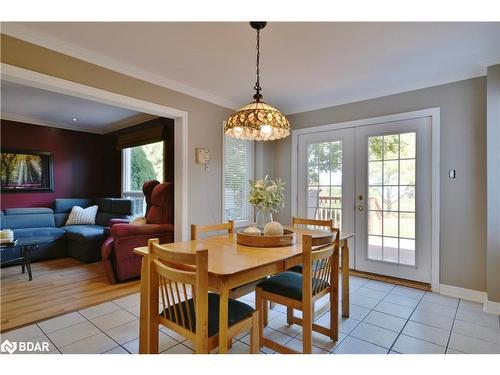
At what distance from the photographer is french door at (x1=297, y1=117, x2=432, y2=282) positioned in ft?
10.4

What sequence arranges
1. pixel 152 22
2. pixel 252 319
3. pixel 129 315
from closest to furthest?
1. pixel 252 319
2. pixel 152 22
3. pixel 129 315

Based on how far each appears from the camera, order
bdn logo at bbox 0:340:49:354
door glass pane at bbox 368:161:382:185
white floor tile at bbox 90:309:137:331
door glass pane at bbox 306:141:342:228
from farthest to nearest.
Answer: door glass pane at bbox 306:141:342:228 → door glass pane at bbox 368:161:382:185 → white floor tile at bbox 90:309:137:331 → bdn logo at bbox 0:340:49:354

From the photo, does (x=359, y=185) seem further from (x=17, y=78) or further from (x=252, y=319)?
(x=17, y=78)

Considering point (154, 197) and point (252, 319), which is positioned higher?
point (154, 197)

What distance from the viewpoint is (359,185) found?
11.9ft

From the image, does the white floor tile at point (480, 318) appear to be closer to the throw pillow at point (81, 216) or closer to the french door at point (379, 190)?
the french door at point (379, 190)

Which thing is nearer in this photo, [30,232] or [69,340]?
[69,340]

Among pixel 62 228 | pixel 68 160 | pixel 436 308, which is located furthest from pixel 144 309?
pixel 68 160

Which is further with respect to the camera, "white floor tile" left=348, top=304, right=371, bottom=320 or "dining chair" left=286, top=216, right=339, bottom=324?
"white floor tile" left=348, top=304, right=371, bottom=320

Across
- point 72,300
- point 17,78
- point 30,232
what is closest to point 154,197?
point 72,300

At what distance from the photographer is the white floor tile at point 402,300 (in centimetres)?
276

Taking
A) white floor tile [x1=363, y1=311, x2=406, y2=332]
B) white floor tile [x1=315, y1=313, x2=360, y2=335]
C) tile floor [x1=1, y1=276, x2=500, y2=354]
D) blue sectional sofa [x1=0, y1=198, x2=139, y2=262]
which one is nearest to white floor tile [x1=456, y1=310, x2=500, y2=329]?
tile floor [x1=1, y1=276, x2=500, y2=354]

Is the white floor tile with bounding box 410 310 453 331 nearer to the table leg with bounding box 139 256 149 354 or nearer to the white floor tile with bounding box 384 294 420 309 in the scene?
the white floor tile with bounding box 384 294 420 309
